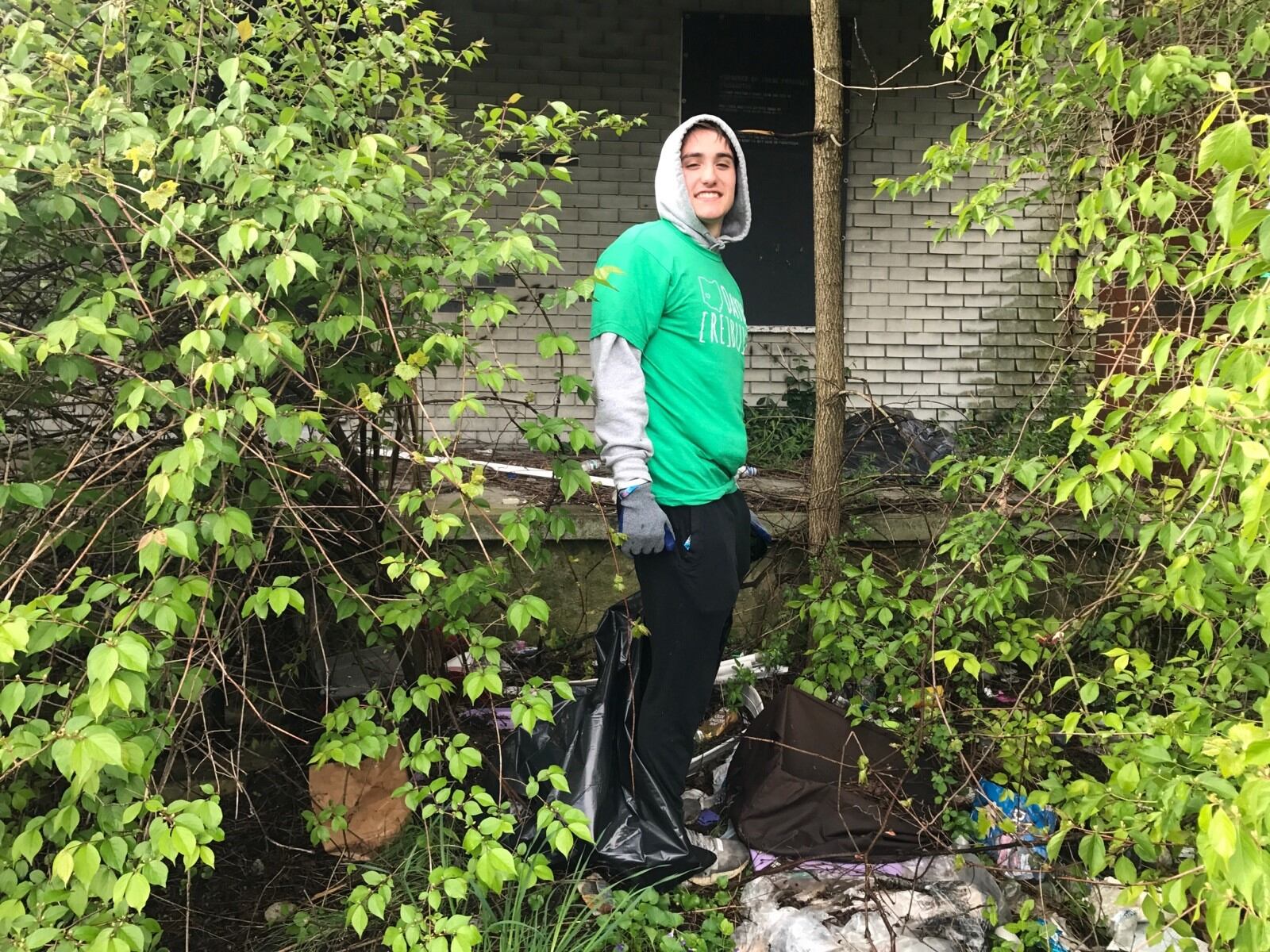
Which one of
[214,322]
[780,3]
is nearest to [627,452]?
[214,322]

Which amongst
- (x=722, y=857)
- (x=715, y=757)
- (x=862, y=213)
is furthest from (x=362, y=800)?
(x=862, y=213)

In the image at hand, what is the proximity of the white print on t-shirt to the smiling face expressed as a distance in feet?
0.77

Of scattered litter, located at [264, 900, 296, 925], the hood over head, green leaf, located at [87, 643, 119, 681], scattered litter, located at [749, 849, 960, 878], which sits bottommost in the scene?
scattered litter, located at [264, 900, 296, 925]

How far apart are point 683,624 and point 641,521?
15.5 inches

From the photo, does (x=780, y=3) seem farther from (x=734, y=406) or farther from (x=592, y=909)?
(x=592, y=909)

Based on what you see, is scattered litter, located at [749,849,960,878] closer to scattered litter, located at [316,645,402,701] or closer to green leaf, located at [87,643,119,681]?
scattered litter, located at [316,645,402,701]

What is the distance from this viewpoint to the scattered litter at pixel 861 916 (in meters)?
2.39

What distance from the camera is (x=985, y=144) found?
3.21m

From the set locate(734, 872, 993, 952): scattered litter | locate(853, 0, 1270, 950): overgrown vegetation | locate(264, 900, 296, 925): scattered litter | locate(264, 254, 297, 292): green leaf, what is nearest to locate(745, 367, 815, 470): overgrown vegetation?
locate(853, 0, 1270, 950): overgrown vegetation

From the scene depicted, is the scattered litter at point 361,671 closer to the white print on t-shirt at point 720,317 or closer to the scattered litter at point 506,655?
the scattered litter at point 506,655

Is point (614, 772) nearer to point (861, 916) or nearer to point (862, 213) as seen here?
point (861, 916)

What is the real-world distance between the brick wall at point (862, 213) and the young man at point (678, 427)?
3.37 metres

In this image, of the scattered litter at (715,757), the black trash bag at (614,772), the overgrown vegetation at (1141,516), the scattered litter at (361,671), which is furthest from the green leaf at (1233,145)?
the scattered litter at (361,671)

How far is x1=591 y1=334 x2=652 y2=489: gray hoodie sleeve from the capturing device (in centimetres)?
244
